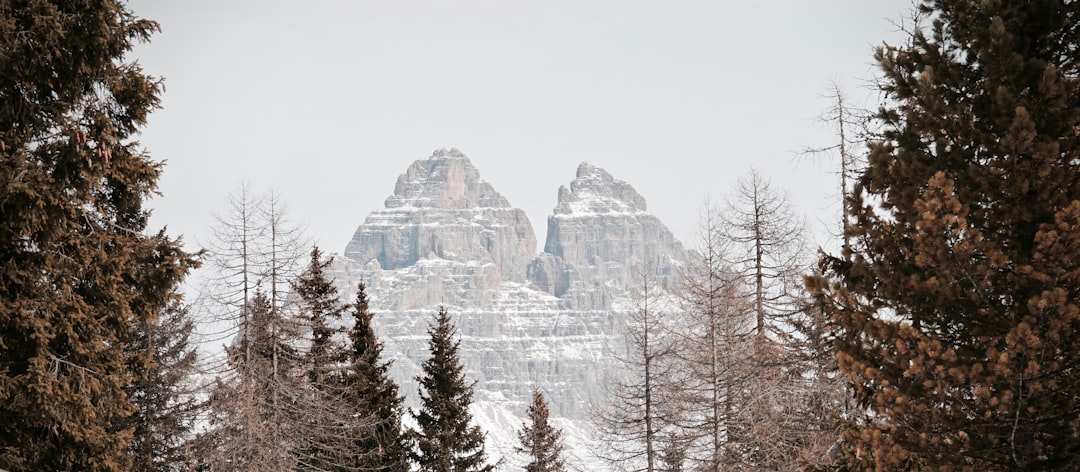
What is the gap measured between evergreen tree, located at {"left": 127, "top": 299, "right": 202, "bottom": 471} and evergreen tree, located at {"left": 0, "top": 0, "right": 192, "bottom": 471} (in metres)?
10.8

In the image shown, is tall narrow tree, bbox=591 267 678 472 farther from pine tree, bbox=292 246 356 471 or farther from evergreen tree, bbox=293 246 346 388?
evergreen tree, bbox=293 246 346 388

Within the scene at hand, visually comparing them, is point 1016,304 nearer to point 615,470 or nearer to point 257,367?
point 257,367

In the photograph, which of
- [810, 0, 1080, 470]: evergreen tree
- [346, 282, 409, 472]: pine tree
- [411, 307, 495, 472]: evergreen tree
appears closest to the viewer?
[810, 0, 1080, 470]: evergreen tree

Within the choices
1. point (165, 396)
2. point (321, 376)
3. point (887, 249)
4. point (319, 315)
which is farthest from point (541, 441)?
point (887, 249)

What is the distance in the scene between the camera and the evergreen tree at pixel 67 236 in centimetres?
844

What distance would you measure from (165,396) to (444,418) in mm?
7627

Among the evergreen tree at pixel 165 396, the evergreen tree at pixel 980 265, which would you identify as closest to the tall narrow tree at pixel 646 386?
the evergreen tree at pixel 165 396

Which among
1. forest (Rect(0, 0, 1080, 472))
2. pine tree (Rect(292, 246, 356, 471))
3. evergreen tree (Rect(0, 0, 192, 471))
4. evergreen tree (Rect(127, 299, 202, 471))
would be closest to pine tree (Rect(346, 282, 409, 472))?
pine tree (Rect(292, 246, 356, 471))

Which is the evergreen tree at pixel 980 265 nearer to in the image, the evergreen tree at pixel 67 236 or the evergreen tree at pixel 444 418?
the evergreen tree at pixel 67 236

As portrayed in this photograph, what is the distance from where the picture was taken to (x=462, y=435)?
25.9 meters

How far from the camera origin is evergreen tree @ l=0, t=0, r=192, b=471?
27.7ft

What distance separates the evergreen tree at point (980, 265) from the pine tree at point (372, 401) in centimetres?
1903

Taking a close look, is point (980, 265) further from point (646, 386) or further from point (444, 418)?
point (444, 418)

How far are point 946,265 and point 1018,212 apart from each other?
64 centimetres
